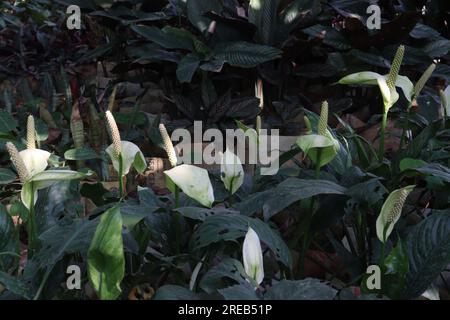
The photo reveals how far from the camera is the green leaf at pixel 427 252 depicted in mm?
916

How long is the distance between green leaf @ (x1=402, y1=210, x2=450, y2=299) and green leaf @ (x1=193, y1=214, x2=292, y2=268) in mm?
190

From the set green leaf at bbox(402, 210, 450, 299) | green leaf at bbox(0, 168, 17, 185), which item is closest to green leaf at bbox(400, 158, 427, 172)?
green leaf at bbox(402, 210, 450, 299)

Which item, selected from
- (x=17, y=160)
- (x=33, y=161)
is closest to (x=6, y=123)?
(x=33, y=161)

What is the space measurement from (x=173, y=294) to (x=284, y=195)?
0.27 m

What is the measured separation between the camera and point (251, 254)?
2.80ft

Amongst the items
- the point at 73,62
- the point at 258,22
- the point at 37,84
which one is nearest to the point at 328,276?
the point at 258,22

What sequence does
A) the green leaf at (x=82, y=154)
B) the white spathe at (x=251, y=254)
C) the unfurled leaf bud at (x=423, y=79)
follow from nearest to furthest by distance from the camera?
the white spathe at (x=251, y=254) → the unfurled leaf bud at (x=423, y=79) → the green leaf at (x=82, y=154)

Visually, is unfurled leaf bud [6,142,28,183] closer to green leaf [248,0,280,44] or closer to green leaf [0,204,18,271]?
green leaf [0,204,18,271]

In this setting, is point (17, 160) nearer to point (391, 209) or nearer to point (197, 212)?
point (197, 212)

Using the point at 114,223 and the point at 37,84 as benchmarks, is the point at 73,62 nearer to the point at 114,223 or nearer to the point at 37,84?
the point at 37,84

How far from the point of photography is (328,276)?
120 cm

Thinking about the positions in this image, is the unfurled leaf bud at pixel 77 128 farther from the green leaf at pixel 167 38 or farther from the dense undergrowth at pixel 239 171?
the green leaf at pixel 167 38

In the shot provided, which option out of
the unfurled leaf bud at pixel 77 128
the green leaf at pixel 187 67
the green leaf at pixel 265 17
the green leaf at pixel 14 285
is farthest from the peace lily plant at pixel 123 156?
the green leaf at pixel 265 17
